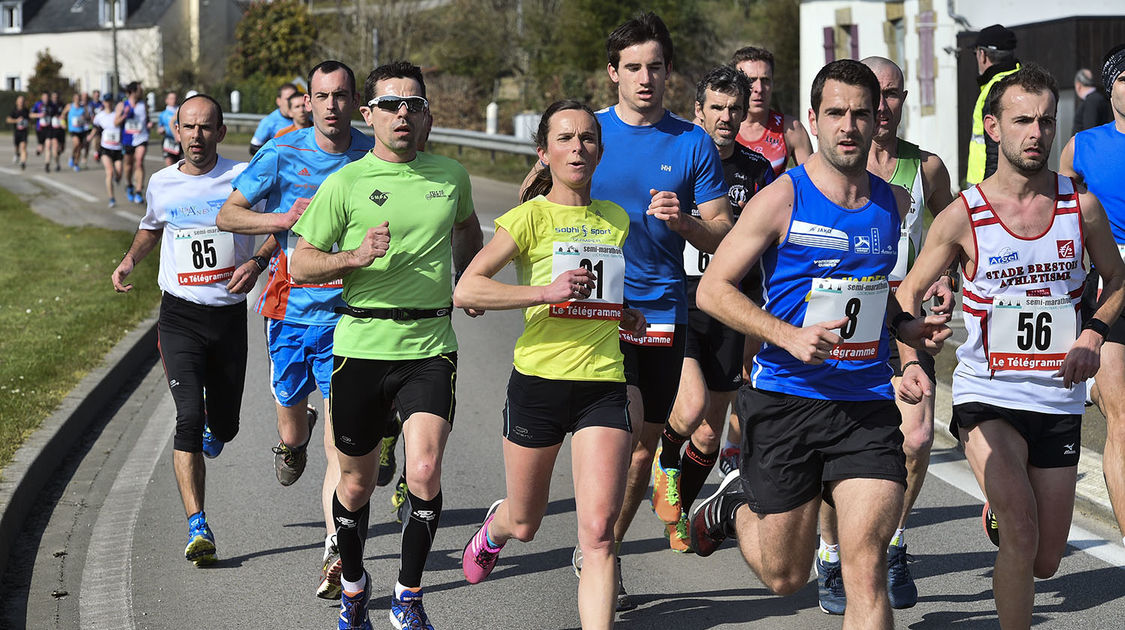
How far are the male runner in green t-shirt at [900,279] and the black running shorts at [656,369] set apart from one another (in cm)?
80

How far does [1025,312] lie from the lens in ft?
17.2

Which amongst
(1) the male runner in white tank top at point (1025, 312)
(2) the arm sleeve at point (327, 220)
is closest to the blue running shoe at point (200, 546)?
(2) the arm sleeve at point (327, 220)

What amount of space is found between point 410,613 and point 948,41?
2405cm

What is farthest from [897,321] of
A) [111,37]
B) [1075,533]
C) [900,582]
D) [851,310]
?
[111,37]

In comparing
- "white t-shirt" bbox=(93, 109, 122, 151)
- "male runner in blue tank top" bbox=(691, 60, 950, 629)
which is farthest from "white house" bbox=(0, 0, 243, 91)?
"male runner in blue tank top" bbox=(691, 60, 950, 629)

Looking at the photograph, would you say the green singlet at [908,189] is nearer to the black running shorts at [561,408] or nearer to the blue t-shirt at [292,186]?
the black running shorts at [561,408]

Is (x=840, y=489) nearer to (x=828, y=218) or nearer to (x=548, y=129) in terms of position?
(x=828, y=218)

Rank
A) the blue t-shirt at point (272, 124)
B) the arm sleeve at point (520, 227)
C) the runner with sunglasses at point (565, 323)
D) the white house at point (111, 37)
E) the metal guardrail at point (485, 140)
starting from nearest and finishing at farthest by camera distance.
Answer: the runner with sunglasses at point (565, 323), the arm sleeve at point (520, 227), the blue t-shirt at point (272, 124), the metal guardrail at point (485, 140), the white house at point (111, 37)

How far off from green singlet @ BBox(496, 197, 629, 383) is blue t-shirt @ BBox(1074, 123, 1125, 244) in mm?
2417

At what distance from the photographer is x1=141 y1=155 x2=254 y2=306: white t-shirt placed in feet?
23.7

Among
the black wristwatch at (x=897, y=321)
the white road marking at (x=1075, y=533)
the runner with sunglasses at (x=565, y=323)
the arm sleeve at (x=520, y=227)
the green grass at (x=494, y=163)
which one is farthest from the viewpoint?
the green grass at (x=494, y=163)

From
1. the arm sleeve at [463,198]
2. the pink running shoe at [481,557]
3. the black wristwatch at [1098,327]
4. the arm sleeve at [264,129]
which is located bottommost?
the pink running shoe at [481,557]

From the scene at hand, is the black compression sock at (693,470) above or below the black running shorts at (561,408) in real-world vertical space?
below

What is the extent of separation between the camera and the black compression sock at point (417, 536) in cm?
569
